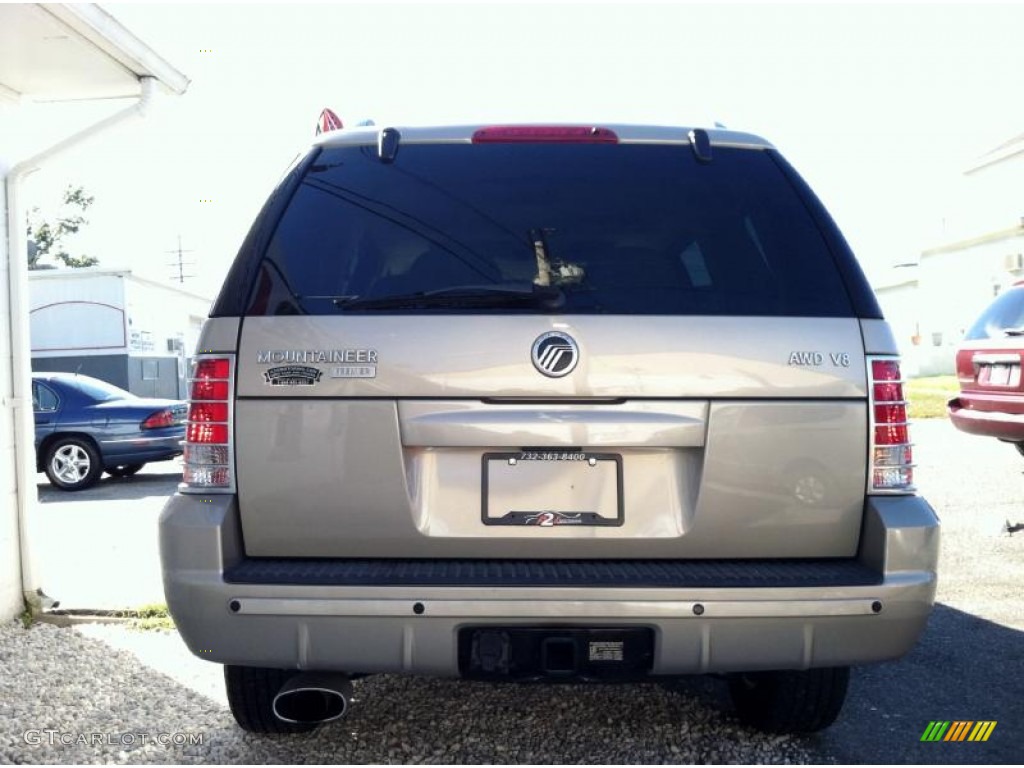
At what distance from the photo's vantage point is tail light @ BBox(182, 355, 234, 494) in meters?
2.81

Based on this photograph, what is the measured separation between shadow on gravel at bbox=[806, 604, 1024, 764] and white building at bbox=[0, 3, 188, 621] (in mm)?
4112

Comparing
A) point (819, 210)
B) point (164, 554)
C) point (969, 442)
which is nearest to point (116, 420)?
point (164, 554)

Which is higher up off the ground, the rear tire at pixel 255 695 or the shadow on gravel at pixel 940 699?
the rear tire at pixel 255 695

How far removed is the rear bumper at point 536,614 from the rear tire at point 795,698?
563 mm

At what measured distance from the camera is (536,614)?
2662mm

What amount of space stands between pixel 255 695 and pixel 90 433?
9531 mm

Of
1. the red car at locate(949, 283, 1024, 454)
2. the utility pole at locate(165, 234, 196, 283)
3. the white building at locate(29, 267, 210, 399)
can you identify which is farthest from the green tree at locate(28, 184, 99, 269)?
the red car at locate(949, 283, 1024, 454)

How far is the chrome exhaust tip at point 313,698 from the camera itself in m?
2.99

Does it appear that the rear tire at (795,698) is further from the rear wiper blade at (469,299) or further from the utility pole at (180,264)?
the utility pole at (180,264)

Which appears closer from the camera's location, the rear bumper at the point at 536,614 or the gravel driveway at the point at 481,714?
the rear bumper at the point at 536,614

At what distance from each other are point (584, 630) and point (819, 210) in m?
1.53

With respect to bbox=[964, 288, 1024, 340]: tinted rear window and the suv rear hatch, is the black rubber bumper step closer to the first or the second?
the suv rear hatch

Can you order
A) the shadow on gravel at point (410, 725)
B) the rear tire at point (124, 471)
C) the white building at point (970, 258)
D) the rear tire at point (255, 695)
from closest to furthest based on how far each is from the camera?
the rear tire at point (255, 695)
the shadow on gravel at point (410, 725)
the rear tire at point (124, 471)
the white building at point (970, 258)

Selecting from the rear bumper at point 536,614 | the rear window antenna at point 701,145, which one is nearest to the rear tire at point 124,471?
the rear bumper at point 536,614
